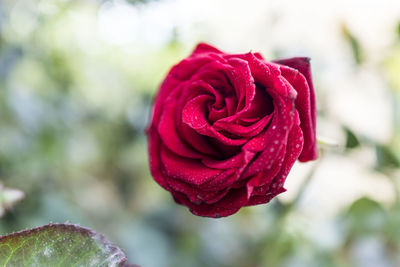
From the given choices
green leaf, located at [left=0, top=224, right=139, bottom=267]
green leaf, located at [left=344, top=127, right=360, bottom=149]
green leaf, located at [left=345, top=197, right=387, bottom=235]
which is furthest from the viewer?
green leaf, located at [left=345, top=197, right=387, bottom=235]

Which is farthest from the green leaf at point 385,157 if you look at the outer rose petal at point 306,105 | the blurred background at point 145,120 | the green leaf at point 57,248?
the green leaf at point 57,248

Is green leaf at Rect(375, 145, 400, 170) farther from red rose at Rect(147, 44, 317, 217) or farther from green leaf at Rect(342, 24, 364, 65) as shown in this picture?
red rose at Rect(147, 44, 317, 217)

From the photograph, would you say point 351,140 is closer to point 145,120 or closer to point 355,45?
point 355,45

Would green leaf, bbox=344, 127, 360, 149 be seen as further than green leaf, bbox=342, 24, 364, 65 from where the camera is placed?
No

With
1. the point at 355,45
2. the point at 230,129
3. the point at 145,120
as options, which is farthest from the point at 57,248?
the point at 145,120

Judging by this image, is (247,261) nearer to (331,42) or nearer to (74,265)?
(331,42)

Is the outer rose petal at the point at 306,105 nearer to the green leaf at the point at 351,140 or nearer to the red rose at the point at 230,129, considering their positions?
the red rose at the point at 230,129

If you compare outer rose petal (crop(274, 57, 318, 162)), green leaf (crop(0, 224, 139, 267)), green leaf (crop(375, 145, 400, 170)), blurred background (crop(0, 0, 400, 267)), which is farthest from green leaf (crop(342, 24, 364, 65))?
green leaf (crop(0, 224, 139, 267))
